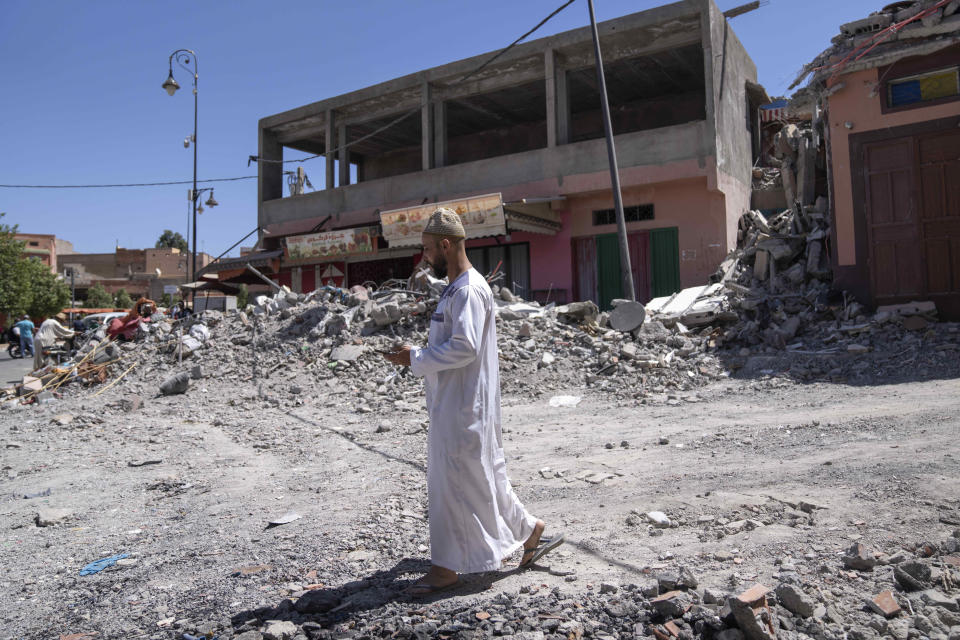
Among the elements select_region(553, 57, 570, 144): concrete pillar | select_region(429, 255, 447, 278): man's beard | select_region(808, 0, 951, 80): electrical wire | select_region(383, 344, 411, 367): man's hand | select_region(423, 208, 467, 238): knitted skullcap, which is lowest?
select_region(383, 344, 411, 367): man's hand

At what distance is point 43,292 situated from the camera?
107ft

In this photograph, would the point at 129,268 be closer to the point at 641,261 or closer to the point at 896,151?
the point at 641,261

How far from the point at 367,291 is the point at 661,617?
1031 centimetres

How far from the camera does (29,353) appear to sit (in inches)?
876

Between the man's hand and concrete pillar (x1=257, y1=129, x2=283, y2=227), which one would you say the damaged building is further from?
Result: concrete pillar (x1=257, y1=129, x2=283, y2=227)

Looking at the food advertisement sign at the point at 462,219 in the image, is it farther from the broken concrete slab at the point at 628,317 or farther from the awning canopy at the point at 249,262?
the broken concrete slab at the point at 628,317

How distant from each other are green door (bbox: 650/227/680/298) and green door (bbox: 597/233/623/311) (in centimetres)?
89

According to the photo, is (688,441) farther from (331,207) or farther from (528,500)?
(331,207)

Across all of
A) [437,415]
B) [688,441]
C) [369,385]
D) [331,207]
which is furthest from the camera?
[331,207]

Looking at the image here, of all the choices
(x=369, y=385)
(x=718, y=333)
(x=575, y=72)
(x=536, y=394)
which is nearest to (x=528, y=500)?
(x=536, y=394)

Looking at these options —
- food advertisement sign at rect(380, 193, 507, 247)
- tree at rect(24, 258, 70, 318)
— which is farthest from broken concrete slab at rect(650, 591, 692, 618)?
tree at rect(24, 258, 70, 318)

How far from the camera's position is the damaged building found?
Result: 9.10 m

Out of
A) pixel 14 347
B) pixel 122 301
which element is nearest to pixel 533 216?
pixel 14 347

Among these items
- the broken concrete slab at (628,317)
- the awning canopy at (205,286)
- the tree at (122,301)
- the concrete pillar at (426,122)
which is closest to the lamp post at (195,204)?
the awning canopy at (205,286)
